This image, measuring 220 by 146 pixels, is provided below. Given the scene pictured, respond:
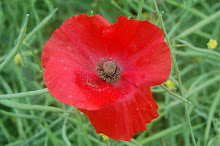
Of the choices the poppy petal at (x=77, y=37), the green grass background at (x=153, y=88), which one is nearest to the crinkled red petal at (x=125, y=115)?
the poppy petal at (x=77, y=37)

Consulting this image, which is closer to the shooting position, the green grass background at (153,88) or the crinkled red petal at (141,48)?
the crinkled red petal at (141,48)

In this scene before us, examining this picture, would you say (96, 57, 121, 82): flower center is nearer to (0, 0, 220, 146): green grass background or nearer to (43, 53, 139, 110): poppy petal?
(43, 53, 139, 110): poppy petal

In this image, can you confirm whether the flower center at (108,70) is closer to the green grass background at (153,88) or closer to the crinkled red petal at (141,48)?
the crinkled red petal at (141,48)

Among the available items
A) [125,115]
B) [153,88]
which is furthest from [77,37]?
[153,88]

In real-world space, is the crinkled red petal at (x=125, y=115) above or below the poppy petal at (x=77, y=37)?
below

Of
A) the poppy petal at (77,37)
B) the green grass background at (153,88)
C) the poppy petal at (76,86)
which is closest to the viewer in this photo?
the poppy petal at (76,86)

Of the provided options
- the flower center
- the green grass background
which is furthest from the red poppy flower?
the green grass background

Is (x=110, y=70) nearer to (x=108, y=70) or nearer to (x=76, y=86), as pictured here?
(x=108, y=70)

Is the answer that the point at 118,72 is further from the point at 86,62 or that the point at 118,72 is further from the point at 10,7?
the point at 10,7
